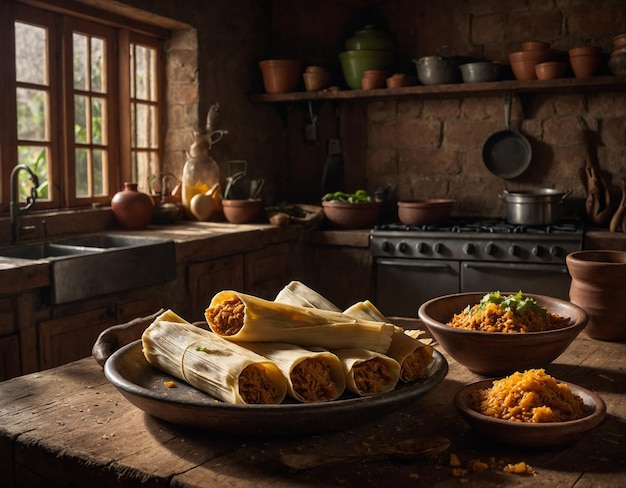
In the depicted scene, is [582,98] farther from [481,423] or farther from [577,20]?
[481,423]

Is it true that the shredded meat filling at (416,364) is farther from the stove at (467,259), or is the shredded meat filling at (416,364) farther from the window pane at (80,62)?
the window pane at (80,62)

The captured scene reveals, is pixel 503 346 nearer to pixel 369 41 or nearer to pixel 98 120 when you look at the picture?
pixel 98 120

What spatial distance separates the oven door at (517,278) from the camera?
13.5ft

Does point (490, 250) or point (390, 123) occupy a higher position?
point (390, 123)

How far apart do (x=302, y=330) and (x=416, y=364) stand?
0.76 ft

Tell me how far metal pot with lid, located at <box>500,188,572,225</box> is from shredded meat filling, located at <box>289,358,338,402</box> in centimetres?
334

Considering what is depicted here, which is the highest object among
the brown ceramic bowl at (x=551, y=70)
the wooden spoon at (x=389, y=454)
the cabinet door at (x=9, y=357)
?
the brown ceramic bowl at (x=551, y=70)

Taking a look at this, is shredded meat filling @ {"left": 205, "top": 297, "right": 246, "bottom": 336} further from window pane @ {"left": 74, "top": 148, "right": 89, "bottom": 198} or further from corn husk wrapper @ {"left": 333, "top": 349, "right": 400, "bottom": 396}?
window pane @ {"left": 74, "top": 148, "right": 89, "bottom": 198}

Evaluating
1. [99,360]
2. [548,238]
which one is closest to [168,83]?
[548,238]

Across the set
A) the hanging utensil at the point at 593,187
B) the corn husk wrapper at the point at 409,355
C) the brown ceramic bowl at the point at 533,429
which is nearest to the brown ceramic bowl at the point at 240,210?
the hanging utensil at the point at 593,187

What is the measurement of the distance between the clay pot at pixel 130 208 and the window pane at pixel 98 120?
39cm

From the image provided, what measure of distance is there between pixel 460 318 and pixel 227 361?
598 millimetres

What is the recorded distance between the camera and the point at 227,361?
4.21 ft

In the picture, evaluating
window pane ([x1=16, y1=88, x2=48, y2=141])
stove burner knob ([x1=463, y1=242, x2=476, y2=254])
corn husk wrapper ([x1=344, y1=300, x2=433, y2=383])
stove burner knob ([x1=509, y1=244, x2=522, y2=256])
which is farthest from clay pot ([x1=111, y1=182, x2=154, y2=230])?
corn husk wrapper ([x1=344, y1=300, x2=433, y2=383])
